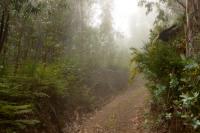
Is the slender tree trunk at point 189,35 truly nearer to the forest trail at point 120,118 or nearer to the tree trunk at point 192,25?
the tree trunk at point 192,25

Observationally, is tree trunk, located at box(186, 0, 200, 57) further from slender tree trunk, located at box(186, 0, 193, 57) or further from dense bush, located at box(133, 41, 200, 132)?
dense bush, located at box(133, 41, 200, 132)

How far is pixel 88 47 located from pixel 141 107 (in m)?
8.61

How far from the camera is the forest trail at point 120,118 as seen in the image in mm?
11156

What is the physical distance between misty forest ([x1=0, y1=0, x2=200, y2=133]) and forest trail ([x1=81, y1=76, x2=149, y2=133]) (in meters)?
0.04

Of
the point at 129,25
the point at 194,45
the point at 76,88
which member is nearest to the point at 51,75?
the point at 76,88

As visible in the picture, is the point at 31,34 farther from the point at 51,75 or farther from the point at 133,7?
the point at 133,7

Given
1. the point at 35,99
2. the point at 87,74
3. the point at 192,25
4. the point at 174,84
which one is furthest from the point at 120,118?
the point at 87,74

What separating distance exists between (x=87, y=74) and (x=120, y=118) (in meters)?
5.70

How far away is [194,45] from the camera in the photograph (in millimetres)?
9727

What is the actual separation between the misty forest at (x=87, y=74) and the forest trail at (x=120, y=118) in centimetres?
4

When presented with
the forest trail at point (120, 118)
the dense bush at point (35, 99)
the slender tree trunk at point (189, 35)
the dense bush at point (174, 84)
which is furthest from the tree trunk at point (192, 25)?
the dense bush at point (35, 99)

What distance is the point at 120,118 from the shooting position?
12.6 m

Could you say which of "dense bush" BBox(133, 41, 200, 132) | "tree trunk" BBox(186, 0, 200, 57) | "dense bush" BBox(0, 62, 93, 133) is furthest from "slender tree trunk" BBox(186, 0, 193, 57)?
"dense bush" BBox(0, 62, 93, 133)

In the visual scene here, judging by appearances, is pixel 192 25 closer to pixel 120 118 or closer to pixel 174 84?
pixel 174 84
